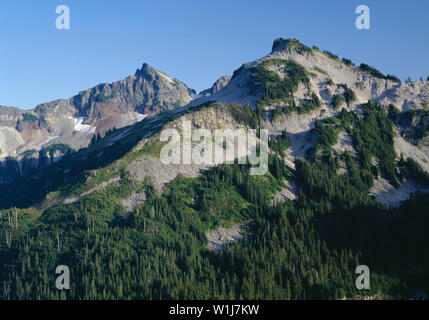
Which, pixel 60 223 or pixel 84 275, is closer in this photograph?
pixel 84 275

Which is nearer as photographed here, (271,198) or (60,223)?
(60,223)

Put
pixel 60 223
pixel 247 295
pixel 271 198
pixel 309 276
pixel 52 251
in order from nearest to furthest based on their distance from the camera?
pixel 247 295
pixel 309 276
pixel 52 251
pixel 60 223
pixel 271 198

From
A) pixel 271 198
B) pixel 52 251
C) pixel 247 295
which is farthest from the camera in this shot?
pixel 271 198

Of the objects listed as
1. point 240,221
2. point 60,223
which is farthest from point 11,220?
point 240,221

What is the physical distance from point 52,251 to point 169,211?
150 ft

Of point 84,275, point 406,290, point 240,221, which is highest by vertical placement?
point 240,221

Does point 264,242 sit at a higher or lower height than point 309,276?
higher

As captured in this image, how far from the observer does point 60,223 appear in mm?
175125

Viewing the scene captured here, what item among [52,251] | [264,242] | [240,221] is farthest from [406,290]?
[52,251]

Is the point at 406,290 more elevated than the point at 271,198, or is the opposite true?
the point at 271,198

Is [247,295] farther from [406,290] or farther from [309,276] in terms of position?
[406,290]

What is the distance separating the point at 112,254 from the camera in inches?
6063
